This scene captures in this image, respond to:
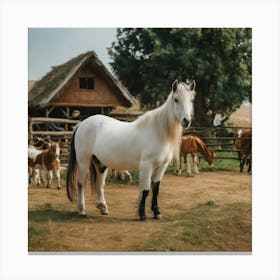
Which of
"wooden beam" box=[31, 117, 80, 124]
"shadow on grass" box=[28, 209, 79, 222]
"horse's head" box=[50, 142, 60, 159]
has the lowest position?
"shadow on grass" box=[28, 209, 79, 222]

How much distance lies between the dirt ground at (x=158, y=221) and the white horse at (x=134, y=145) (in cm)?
16

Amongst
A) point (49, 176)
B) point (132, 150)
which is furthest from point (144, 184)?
point (49, 176)

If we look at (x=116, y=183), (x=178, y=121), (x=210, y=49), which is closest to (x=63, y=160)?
(x=116, y=183)

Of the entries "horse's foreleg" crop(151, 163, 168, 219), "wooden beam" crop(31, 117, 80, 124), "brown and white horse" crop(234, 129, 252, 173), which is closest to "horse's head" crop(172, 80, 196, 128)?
"horse's foreleg" crop(151, 163, 168, 219)

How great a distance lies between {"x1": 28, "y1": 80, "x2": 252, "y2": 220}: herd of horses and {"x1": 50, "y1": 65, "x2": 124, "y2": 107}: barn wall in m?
0.31

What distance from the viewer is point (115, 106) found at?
5160 millimetres

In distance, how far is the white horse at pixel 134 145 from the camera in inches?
169

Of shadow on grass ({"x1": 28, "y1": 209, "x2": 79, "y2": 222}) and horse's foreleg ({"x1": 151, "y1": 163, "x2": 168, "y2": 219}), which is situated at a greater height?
horse's foreleg ({"x1": 151, "y1": 163, "x2": 168, "y2": 219})

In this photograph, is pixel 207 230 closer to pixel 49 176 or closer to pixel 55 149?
pixel 49 176

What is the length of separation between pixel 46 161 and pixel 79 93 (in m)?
0.98

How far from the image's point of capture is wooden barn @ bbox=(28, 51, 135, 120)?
16.1 ft

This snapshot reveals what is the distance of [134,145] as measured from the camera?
4.45 meters

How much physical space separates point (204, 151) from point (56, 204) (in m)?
2.08

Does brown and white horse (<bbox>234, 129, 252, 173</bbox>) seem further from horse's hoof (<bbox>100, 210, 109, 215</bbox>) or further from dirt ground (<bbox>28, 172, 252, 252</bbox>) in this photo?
horse's hoof (<bbox>100, 210, 109, 215</bbox>)
